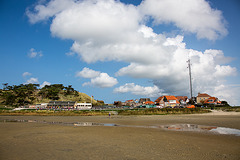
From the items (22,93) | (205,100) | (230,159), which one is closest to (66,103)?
(22,93)

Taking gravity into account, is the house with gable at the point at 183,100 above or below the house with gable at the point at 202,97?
below

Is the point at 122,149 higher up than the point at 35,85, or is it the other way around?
the point at 35,85

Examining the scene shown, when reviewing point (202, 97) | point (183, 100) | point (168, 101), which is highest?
point (202, 97)

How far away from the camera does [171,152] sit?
937cm

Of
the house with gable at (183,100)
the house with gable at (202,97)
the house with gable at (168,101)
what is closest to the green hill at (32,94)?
the house with gable at (168,101)

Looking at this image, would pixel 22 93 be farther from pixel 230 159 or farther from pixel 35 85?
pixel 230 159

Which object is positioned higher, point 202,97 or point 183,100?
point 202,97

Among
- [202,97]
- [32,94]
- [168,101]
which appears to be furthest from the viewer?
[32,94]

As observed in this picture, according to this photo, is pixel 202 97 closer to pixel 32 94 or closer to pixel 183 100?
pixel 183 100

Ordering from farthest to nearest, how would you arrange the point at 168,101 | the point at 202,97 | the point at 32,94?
1. the point at 32,94
2. the point at 202,97
3. the point at 168,101

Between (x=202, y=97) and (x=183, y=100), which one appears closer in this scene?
(x=202, y=97)

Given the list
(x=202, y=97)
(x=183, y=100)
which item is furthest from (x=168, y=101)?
(x=183, y=100)

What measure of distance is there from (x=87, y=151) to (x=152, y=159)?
4079 mm

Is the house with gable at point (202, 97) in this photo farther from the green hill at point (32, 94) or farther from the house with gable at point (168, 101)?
the green hill at point (32, 94)
